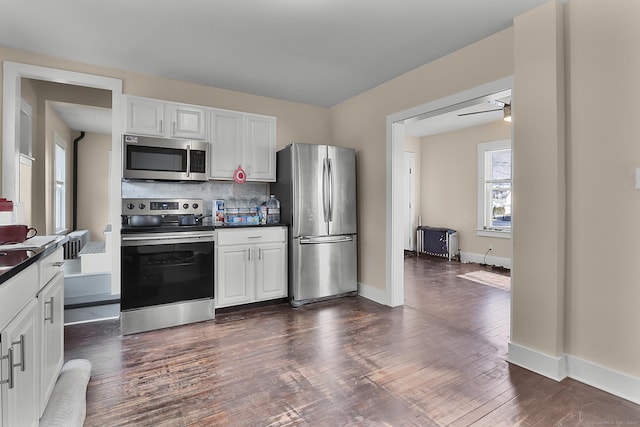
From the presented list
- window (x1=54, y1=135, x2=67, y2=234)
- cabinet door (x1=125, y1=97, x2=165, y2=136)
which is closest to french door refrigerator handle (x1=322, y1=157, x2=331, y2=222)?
cabinet door (x1=125, y1=97, x2=165, y2=136)

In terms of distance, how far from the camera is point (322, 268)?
3805 mm

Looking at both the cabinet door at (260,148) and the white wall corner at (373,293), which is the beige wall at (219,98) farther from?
the white wall corner at (373,293)

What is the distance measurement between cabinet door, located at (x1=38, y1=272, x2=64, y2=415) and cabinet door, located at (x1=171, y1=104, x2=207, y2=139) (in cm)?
185

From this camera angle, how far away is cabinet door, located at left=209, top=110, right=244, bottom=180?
3.54m

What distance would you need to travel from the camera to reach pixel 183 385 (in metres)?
2.05

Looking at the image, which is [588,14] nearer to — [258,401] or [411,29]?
[411,29]

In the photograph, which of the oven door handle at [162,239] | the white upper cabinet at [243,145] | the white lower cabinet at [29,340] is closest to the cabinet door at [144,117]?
the white upper cabinet at [243,145]

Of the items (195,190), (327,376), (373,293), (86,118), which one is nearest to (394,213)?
(373,293)

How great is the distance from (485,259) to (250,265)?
4.48 m

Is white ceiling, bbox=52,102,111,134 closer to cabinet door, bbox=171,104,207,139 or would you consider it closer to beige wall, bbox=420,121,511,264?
cabinet door, bbox=171,104,207,139

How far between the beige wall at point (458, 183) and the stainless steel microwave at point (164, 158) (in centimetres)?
493

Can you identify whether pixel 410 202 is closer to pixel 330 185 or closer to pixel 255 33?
pixel 330 185

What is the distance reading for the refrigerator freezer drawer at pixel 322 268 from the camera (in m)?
3.67

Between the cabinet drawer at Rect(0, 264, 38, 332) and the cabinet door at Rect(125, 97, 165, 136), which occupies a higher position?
the cabinet door at Rect(125, 97, 165, 136)
